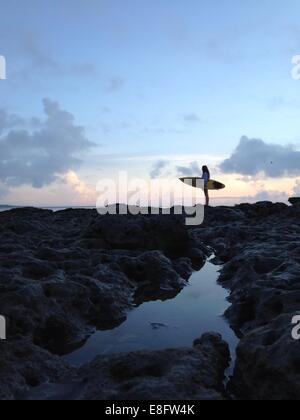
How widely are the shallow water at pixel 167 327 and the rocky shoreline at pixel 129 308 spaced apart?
0.28m

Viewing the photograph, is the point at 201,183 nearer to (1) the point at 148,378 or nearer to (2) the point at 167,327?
(2) the point at 167,327

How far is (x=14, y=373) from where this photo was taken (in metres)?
5.45

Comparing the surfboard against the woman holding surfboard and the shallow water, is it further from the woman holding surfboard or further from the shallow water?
the shallow water

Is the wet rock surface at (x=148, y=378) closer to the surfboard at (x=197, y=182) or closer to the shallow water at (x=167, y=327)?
the shallow water at (x=167, y=327)

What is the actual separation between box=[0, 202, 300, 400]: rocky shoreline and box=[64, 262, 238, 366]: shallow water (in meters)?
0.28

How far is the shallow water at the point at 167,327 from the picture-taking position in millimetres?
7172

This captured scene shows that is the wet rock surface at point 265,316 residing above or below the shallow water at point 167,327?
above

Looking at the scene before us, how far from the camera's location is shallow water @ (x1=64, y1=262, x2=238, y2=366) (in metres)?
7.17

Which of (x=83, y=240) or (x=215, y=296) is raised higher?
(x=83, y=240)

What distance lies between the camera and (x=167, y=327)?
8195 millimetres

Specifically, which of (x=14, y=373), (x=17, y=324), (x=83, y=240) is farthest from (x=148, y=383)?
(x=83, y=240)

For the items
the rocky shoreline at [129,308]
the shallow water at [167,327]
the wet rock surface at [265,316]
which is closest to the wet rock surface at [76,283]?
the rocky shoreline at [129,308]
